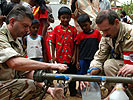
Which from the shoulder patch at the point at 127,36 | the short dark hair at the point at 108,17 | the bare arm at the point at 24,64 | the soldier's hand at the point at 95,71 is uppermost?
the short dark hair at the point at 108,17

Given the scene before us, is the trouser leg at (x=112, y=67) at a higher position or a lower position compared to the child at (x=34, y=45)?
lower

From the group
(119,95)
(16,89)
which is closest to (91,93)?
(119,95)

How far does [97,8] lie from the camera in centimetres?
461

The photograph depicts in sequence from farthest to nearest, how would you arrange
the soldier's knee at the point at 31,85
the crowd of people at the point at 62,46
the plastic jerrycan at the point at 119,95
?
1. the soldier's knee at the point at 31,85
2. the crowd of people at the point at 62,46
3. the plastic jerrycan at the point at 119,95

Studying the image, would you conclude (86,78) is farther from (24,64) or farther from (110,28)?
(110,28)

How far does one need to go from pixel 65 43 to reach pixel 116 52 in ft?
3.78

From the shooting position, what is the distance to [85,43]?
401cm

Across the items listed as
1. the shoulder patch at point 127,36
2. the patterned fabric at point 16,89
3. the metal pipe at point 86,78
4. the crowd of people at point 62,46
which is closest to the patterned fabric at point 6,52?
the crowd of people at point 62,46

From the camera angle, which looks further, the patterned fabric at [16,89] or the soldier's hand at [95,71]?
the soldier's hand at [95,71]

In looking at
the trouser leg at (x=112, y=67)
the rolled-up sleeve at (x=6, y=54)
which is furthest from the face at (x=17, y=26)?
the trouser leg at (x=112, y=67)

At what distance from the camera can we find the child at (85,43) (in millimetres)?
3984

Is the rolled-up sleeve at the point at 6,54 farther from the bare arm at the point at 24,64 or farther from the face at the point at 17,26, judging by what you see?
the face at the point at 17,26

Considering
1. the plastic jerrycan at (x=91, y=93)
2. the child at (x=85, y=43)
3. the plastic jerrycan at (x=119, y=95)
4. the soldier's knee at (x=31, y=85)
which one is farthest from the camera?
the child at (x=85, y=43)

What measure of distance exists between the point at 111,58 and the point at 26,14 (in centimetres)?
149
